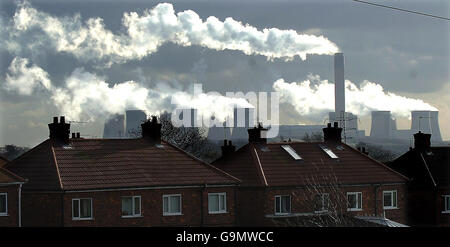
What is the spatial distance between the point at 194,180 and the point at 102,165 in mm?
5384

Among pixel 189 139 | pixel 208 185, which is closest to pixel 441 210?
pixel 208 185

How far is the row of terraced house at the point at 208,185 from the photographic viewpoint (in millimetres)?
38750

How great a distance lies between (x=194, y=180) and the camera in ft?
141

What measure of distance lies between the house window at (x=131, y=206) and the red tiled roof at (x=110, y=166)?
0.76m

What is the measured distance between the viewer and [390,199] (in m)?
50.6

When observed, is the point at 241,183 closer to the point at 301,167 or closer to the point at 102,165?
the point at 301,167

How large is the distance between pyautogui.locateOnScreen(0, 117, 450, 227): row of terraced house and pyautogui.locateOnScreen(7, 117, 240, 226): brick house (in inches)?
2.3

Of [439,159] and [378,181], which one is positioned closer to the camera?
[378,181]

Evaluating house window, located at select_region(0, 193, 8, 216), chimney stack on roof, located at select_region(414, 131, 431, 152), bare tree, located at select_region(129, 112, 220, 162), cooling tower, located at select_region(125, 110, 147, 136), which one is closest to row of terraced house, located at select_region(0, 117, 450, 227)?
house window, located at select_region(0, 193, 8, 216)

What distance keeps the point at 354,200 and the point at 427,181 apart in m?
9.15

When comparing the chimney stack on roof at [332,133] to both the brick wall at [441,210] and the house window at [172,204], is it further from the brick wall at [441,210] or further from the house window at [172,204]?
the house window at [172,204]

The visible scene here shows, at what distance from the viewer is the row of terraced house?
127ft

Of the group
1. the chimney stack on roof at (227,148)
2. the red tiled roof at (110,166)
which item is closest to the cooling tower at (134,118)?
the chimney stack on roof at (227,148)
